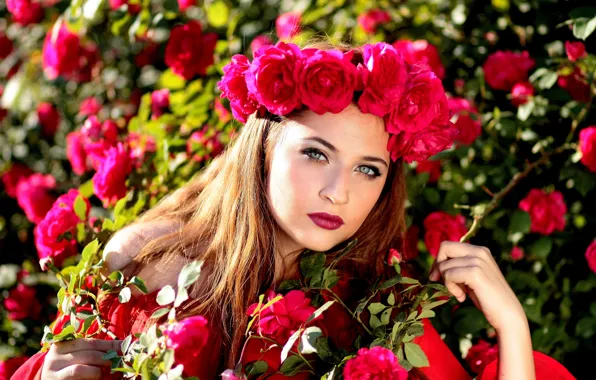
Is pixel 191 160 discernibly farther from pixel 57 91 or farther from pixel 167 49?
pixel 57 91

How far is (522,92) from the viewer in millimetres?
2652

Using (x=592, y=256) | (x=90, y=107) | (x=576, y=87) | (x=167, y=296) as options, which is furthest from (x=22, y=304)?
(x=576, y=87)

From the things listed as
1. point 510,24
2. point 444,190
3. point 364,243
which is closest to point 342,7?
point 510,24

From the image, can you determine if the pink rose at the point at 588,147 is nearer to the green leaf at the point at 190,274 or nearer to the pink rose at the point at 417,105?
the pink rose at the point at 417,105

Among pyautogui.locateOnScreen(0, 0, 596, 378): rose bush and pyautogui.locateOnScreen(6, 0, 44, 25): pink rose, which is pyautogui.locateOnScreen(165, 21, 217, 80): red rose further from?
pyautogui.locateOnScreen(6, 0, 44, 25): pink rose

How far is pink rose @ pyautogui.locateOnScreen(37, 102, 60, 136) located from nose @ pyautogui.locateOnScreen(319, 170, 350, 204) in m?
2.52

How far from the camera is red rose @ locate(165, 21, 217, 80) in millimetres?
2877

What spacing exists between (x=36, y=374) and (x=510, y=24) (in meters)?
2.21

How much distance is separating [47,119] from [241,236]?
229 cm

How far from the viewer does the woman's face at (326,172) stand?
187 centimetres

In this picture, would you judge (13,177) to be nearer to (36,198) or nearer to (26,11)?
(36,198)

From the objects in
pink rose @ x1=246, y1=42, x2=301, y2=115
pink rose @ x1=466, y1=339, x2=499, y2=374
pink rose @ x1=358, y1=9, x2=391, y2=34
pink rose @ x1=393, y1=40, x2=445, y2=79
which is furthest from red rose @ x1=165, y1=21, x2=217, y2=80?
pink rose @ x1=466, y1=339, x2=499, y2=374

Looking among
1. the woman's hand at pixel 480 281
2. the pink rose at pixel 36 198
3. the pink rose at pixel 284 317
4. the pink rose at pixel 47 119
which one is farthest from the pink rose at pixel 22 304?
the woman's hand at pixel 480 281

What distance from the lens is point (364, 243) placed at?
87.0 inches
